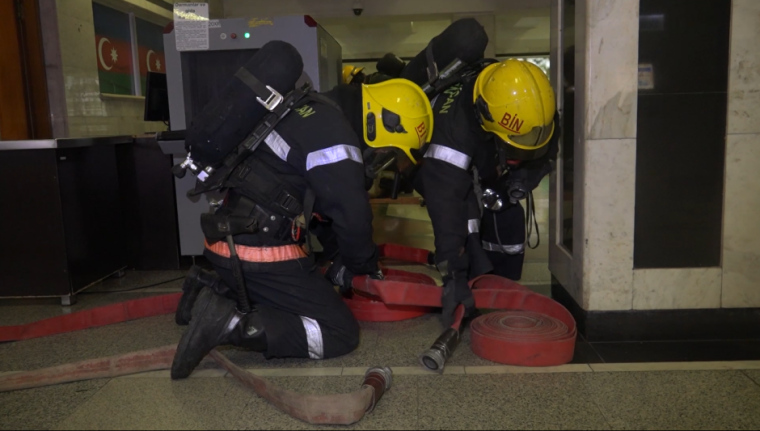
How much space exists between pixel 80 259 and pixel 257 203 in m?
1.71

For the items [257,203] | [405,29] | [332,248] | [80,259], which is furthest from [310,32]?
[405,29]

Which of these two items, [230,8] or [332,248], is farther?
[230,8]

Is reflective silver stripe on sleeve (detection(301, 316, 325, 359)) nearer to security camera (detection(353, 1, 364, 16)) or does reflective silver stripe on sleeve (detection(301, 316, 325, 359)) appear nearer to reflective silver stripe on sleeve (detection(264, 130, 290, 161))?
reflective silver stripe on sleeve (detection(264, 130, 290, 161))

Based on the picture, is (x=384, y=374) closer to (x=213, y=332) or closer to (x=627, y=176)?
(x=213, y=332)

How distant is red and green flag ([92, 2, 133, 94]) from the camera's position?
227 inches

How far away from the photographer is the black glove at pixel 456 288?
2.76m

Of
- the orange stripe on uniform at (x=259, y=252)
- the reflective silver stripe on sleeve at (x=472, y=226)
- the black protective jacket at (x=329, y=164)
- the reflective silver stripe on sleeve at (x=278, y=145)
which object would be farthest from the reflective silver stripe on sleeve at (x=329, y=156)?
the reflective silver stripe on sleeve at (x=472, y=226)

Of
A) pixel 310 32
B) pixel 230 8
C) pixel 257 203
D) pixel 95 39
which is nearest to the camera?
pixel 257 203

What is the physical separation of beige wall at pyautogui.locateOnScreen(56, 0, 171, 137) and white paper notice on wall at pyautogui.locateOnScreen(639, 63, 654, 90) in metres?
4.50

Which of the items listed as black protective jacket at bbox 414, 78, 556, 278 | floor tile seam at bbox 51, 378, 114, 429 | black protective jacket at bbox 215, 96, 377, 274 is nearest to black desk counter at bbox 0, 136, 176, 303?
floor tile seam at bbox 51, 378, 114, 429

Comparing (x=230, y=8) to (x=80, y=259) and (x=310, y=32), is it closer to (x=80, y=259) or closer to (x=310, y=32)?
(x=310, y=32)

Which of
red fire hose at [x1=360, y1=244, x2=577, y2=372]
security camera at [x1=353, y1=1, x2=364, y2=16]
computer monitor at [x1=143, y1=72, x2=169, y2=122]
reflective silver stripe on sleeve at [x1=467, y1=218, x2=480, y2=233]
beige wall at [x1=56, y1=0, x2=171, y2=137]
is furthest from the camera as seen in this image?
security camera at [x1=353, y1=1, x2=364, y2=16]

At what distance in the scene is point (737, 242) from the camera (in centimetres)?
271

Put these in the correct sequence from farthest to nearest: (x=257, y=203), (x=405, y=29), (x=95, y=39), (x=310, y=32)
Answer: (x=405, y=29) → (x=95, y=39) → (x=310, y=32) → (x=257, y=203)
